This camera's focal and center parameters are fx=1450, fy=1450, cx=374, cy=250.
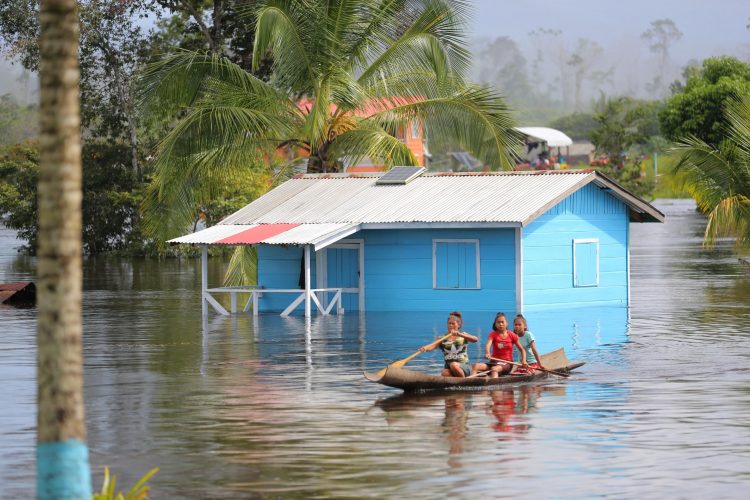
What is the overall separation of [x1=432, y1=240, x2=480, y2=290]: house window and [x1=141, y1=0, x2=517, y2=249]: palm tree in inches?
173

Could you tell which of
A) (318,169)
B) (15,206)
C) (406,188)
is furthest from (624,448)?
(15,206)

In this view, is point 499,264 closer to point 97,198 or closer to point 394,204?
point 394,204

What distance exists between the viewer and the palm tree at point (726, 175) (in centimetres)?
3619

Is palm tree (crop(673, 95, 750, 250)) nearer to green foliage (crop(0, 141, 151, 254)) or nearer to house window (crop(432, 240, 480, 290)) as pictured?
house window (crop(432, 240, 480, 290))

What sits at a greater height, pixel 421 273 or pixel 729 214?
pixel 729 214

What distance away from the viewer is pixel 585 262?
3434 cm

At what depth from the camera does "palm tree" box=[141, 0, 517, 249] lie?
3584 centimetres

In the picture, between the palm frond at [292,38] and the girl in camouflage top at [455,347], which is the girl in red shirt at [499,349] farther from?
the palm frond at [292,38]

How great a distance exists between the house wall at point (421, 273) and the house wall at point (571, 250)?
0.56 m

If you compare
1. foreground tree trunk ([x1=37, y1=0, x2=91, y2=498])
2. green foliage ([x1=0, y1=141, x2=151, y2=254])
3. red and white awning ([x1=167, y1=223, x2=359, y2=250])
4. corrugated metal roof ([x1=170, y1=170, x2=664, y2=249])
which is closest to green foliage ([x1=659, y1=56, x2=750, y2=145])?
green foliage ([x1=0, y1=141, x2=151, y2=254])

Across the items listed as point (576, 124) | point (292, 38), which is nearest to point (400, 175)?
point (292, 38)

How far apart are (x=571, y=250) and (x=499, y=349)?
14002 mm

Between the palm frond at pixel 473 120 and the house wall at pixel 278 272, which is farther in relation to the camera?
the palm frond at pixel 473 120

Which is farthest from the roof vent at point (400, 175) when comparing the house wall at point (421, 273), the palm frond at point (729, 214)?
the palm frond at point (729, 214)
